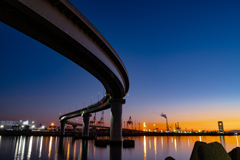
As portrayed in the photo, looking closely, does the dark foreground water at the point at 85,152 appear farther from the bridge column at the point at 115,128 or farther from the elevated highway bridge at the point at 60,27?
the elevated highway bridge at the point at 60,27

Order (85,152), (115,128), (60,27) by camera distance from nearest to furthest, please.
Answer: (60,27) < (85,152) < (115,128)

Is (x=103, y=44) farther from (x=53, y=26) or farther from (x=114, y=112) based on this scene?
(x=114, y=112)

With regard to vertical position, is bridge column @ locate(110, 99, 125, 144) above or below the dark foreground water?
above

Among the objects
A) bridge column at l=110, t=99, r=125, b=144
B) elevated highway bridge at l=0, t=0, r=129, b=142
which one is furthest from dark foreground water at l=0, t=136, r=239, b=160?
elevated highway bridge at l=0, t=0, r=129, b=142

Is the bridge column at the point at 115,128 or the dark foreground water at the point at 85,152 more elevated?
the bridge column at the point at 115,128

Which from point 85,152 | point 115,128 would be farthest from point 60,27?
point 115,128

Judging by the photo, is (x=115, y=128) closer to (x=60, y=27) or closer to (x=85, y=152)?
(x=85, y=152)

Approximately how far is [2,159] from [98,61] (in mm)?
18834

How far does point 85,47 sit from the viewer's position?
67.9 ft

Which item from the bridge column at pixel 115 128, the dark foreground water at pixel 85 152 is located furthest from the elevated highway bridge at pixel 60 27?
the bridge column at pixel 115 128

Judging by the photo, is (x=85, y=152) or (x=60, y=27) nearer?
(x=60, y=27)

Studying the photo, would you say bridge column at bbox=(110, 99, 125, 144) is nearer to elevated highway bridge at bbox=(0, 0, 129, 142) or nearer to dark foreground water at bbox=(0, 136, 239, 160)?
dark foreground water at bbox=(0, 136, 239, 160)

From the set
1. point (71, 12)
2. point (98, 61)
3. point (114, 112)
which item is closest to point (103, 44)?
point (98, 61)

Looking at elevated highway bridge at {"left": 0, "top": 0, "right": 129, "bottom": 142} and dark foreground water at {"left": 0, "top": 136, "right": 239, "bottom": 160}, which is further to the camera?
dark foreground water at {"left": 0, "top": 136, "right": 239, "bottom": 160}
